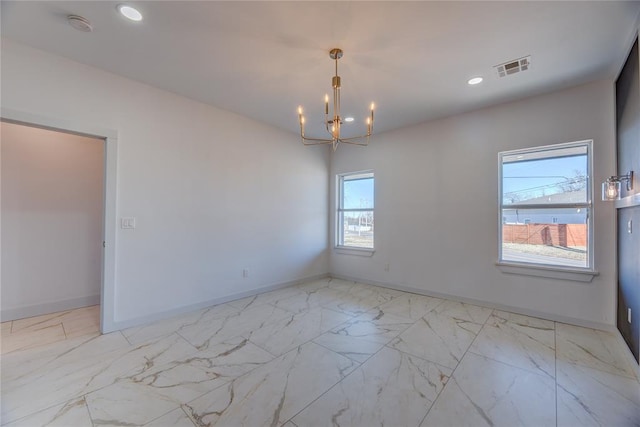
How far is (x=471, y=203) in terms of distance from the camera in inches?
147

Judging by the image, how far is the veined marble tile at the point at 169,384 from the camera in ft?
5.48

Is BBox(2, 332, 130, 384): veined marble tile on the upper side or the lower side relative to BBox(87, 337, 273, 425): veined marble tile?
upper

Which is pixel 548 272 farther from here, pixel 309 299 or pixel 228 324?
pixel 228 324

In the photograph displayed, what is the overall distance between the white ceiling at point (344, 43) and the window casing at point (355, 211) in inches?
81.2

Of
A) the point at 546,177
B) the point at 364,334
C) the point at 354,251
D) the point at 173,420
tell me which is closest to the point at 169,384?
the point at 173,420

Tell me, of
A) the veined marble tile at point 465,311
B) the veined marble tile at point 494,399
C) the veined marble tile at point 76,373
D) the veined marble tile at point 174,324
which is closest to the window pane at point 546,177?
the veined marble tile at point 465,311

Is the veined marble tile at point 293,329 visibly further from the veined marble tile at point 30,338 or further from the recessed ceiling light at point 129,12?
the recessed ceiling light at point 129,12

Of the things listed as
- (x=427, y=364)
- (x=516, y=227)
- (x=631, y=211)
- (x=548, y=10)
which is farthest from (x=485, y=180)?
(x=427, y=364)

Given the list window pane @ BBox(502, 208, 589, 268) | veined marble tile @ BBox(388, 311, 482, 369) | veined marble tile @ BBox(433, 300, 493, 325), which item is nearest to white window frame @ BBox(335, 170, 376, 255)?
veined marble tile @ BBox(433, 300, 493, 325)

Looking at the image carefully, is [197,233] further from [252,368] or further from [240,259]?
[252,368]

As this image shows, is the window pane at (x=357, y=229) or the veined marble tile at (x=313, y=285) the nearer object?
the veined marble tile at (x=313, y=285)

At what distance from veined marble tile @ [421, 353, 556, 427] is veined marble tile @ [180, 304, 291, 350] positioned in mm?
1923

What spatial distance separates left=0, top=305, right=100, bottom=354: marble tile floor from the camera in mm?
2527

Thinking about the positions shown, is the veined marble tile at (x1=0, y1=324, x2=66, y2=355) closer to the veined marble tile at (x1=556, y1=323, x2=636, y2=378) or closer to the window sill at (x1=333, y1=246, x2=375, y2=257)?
the window sill at (x1=333, y1=246, x2=375, y2=257)
